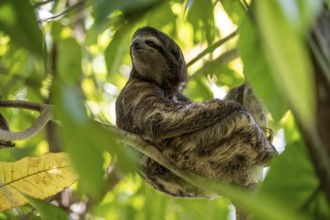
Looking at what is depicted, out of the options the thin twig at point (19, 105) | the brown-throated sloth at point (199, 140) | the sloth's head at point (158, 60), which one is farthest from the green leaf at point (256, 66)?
the sloth's head at point (158, 60)

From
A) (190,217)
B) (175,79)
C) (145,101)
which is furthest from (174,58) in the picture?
(190,217)

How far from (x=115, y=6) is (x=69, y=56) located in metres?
0.86

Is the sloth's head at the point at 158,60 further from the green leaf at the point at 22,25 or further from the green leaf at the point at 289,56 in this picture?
the green leaf at the point at 289,56

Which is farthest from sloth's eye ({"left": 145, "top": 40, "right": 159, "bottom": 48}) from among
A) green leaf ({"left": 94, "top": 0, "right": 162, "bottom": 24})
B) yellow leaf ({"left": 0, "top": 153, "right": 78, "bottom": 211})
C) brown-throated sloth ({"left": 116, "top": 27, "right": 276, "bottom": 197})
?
green leaf ({"left": 94, "top": 0, "right": 162, "bottom": 24})

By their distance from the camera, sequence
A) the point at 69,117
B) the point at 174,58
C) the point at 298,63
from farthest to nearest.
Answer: the point at 174,58 < the point at 69,117 < the point at 298,63

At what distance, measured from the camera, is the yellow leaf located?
8.68ft

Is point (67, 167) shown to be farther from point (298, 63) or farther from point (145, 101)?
point (298, 63)

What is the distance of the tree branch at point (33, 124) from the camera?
218 centimetres

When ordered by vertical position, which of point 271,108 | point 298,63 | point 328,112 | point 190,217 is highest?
point 298,63

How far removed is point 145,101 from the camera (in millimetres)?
4051

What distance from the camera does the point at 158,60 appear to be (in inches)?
173

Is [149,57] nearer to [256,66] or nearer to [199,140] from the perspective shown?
[199,140]

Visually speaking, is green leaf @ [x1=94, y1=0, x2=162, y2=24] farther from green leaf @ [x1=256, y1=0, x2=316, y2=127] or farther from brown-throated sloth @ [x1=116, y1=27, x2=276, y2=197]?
brown-throated sloth @ [x1=116, y1=27, x2=276, y2=197]

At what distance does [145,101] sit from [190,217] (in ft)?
3.81
